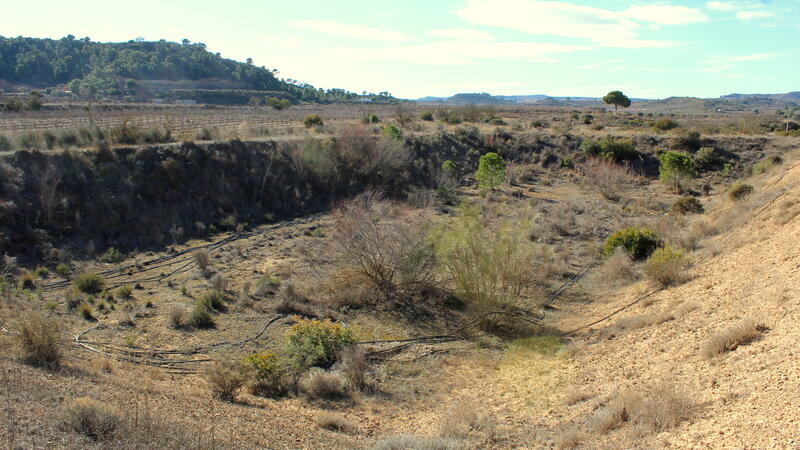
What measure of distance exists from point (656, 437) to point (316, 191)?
1180 inches

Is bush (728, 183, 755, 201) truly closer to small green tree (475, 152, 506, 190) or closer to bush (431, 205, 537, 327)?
small green tree (475, 152, 506, 190)

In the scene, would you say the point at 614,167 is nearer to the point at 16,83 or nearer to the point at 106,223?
the point at 106,223

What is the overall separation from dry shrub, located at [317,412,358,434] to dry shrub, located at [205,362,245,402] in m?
2.02

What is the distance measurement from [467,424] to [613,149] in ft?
127

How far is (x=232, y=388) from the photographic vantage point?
11.7 metres

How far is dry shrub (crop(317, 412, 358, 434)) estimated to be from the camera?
10633 mm

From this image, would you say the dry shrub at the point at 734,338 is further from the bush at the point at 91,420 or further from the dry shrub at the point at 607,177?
the dry shrub at the point at 607,177

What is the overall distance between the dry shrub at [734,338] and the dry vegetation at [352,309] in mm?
32

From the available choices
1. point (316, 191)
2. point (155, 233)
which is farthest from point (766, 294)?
point (316, 191)

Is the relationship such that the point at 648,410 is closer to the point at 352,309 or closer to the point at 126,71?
the point at 352,309

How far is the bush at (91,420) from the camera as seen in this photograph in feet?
25.9

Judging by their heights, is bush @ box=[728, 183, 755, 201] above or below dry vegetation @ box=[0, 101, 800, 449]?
above

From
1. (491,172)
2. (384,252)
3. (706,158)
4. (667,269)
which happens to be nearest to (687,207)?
(491,172)

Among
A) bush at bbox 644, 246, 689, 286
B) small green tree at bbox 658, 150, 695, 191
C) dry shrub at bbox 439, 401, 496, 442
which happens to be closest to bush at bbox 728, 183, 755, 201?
small green tree at bbox 658, 150, 695, 191
